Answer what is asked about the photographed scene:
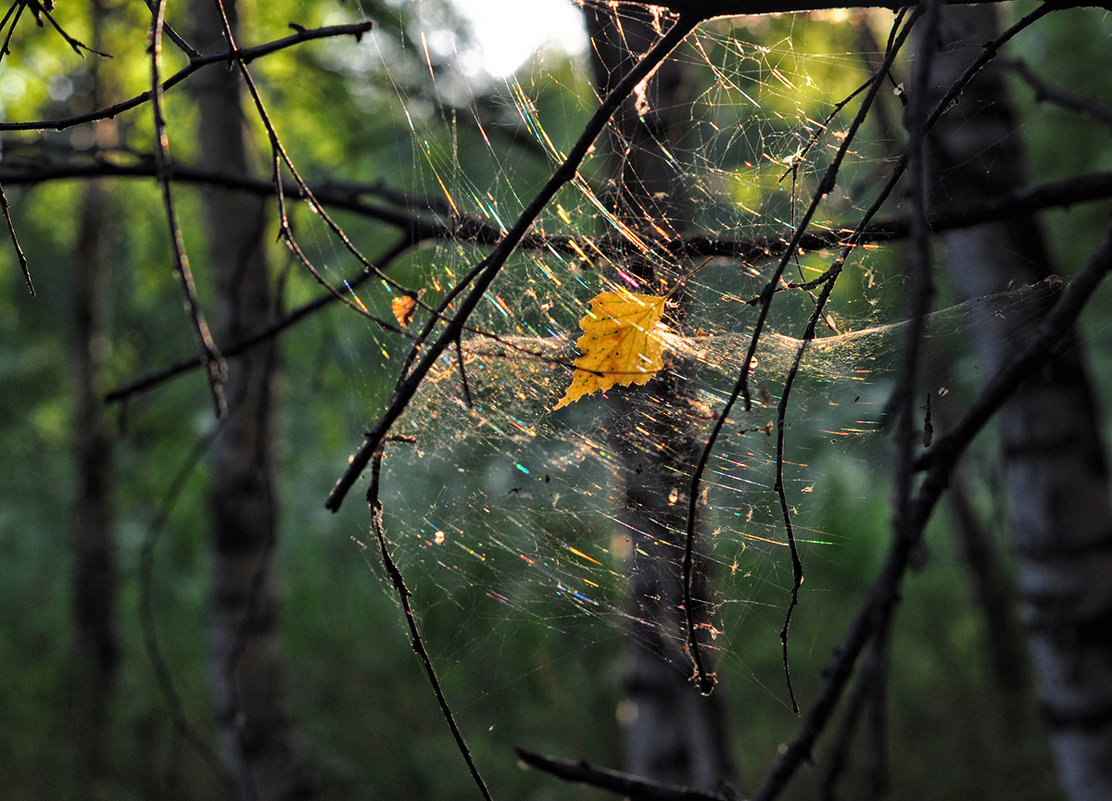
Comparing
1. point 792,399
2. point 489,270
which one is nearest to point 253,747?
point 792,399

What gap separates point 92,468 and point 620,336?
25.7 feet

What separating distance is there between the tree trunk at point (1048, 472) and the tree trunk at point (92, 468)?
7705mm

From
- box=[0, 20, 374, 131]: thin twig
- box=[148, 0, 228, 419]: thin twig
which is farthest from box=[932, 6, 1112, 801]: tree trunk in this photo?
box=[148, 0, 228, 419]: thin twig

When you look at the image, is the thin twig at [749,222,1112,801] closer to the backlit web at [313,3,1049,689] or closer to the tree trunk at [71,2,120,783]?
the backlit web at [313,3,1049,689]

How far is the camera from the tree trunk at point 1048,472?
8.05ft

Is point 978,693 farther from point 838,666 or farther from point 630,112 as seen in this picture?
point 838,666

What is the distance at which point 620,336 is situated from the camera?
1699 millimetres

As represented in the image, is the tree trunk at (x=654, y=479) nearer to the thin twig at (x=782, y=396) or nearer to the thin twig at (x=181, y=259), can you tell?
the thin twig at (x=782, y=396)

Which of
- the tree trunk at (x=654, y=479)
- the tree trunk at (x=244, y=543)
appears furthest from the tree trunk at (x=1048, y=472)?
the tree trunk at (x=244, y=543)

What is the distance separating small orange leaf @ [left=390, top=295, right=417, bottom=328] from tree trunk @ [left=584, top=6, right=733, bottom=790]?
57 centimetres

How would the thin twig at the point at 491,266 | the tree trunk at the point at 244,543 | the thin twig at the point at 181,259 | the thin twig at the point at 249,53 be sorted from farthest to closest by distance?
the tree trunk at the point at 244,543 < the thin twig at the point at 249,53 < the thin twig at the point at 491,266 < the thin twig at the point at 181,259

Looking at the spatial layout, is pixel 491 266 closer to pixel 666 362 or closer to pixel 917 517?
pixel 917 517

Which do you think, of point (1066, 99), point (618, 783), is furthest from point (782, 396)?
point (1066, 99)

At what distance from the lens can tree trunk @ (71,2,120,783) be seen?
7.63m
